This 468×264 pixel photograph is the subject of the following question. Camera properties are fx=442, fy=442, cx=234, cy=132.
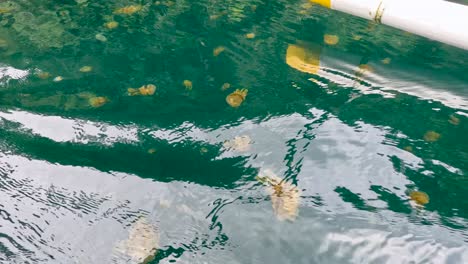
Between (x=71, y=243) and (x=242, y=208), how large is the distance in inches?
25.4

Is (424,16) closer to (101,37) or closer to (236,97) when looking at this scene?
(236,97)

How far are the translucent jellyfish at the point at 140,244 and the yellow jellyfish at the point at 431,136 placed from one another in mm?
1192

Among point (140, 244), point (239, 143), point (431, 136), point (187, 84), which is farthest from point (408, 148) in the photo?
point (140, 244)

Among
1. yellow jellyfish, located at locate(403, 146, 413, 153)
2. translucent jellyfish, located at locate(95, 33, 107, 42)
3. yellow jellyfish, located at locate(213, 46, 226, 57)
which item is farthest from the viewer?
translucent jellyfish, located at locate(95, 33, 107, 42)

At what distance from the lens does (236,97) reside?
2088 millimetres

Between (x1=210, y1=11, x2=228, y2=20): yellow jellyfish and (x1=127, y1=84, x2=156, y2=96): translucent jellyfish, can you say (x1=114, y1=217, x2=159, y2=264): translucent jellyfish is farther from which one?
(x1=210, y1=11, x2=228, y2=20): yellow jellyfish

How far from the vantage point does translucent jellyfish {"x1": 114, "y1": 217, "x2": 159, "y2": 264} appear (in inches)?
62.6

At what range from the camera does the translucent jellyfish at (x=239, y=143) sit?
74.5 inches

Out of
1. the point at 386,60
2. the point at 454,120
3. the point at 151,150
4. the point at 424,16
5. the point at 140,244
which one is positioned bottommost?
the point at 140,244

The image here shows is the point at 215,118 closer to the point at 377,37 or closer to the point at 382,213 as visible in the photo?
the point at 382,213

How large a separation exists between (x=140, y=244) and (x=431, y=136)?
1282 millimetres

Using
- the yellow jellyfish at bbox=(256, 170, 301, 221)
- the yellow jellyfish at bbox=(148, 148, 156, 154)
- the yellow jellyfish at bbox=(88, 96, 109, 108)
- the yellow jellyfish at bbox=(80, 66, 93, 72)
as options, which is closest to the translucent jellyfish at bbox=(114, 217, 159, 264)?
the yellow jellyfish at bbox=(148, 148, 156, 154)

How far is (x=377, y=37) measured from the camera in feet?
7.77

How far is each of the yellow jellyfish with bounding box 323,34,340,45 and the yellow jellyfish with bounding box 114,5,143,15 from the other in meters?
1.13
